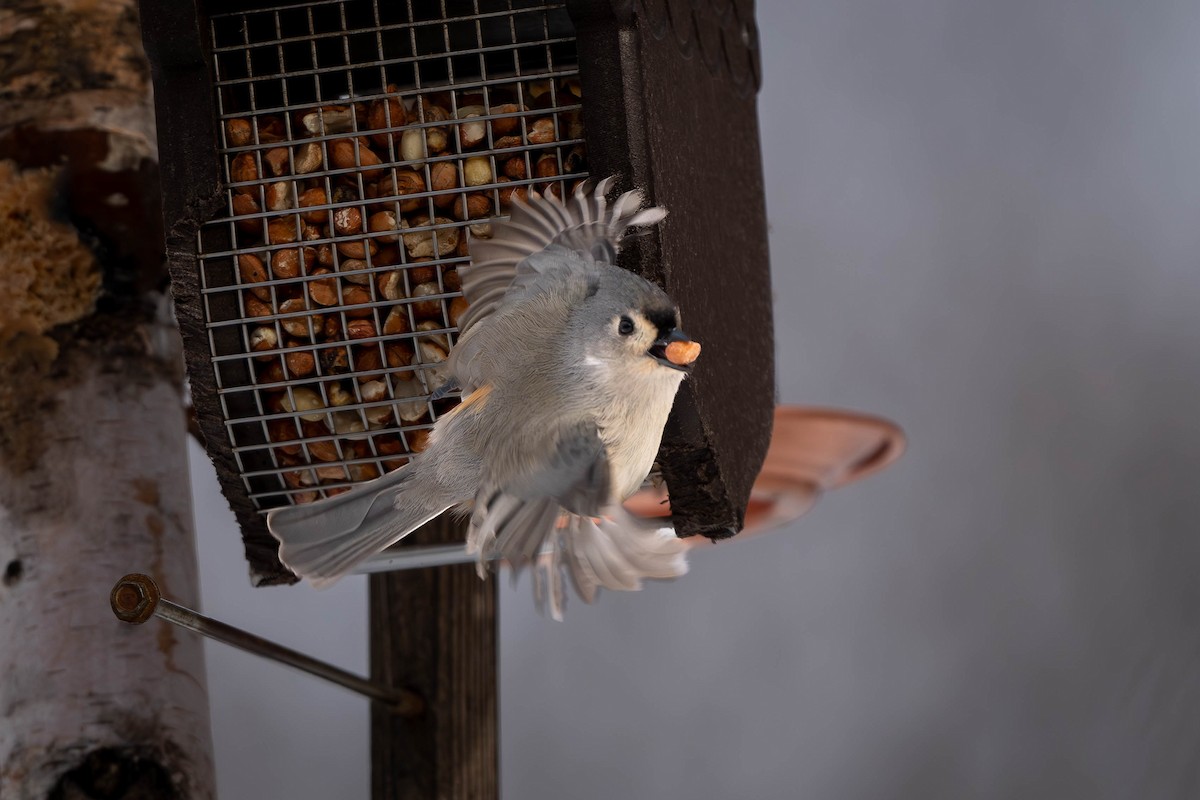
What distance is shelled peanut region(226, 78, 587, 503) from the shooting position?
41.9 inches

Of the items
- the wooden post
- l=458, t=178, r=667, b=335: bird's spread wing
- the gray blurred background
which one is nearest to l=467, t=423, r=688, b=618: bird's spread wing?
l=458, t=178, r=667, b=335: bird's spread wing

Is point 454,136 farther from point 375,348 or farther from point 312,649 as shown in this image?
point 312,649

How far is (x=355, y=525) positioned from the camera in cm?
102

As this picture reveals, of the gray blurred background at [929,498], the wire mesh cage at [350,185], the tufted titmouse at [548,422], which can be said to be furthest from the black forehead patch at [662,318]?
the gray blurred background at [929,498]

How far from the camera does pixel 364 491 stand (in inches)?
40.1

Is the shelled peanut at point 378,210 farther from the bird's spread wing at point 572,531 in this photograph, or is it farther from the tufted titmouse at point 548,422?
the bird's spread wing at point 572,531

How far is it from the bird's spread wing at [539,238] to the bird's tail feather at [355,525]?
0.40 ft

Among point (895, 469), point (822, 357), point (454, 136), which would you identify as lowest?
point (895, 469)

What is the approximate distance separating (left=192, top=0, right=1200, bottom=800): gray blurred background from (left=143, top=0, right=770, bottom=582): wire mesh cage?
4.04 ft

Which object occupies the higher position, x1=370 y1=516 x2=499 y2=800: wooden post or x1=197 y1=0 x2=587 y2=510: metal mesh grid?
x1=197 y1=0 x2=587 y2=510: metal mesh grid

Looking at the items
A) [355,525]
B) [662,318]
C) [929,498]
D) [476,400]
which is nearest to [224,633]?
[355,525]

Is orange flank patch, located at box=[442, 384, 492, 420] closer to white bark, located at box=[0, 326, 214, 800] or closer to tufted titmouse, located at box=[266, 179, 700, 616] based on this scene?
tufted titmouse, located at box=[266, 179, 700, 616]

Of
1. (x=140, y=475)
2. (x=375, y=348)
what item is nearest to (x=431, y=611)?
(x=140, y=475)

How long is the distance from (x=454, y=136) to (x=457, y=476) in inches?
10.1
